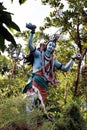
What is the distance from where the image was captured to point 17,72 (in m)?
14.6

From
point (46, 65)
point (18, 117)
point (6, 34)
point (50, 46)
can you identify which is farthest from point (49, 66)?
point (6, 34)

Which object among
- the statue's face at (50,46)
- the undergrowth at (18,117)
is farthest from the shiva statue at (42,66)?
the undergrowth at (18,117)

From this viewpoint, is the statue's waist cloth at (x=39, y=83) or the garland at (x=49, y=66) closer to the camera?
the statue's waist cloth at (x=39, y=83)

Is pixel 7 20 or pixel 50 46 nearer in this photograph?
pixel 7 20

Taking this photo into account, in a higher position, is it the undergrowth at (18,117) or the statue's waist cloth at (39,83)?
the undergrowth at (18,117)

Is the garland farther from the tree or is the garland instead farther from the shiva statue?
the tree

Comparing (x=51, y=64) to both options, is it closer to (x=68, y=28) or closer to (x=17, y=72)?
(x=68, y=28)

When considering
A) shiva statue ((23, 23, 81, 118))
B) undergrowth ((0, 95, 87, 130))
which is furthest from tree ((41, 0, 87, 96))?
undergrowth ((0, 95, 87, 130))

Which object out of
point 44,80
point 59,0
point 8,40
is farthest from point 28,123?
point 59,0

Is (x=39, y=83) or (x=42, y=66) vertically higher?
(x=42, y=66)

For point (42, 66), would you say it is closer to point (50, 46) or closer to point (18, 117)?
point (50, 46)

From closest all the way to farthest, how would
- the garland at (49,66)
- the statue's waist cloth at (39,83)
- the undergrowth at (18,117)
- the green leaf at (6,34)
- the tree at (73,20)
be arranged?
the green leaf at (6,34), the undergrowth at (18,117), the statue's waist cloth at (39,83), the garland at (49,66), the tree at (73,20)

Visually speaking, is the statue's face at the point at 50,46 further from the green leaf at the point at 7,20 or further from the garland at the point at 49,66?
the green leaf at the point at 7,20

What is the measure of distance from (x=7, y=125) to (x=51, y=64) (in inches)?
164
